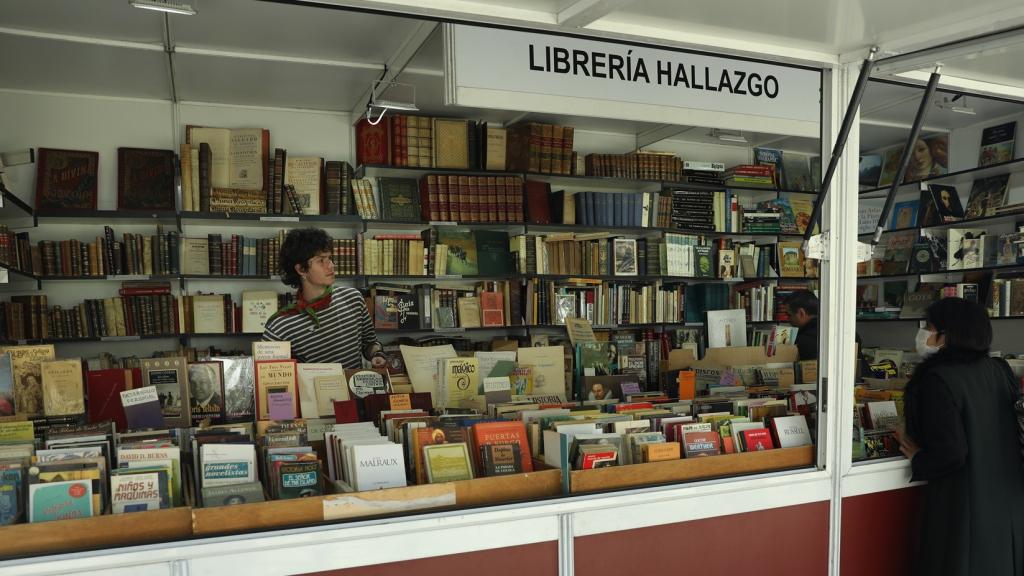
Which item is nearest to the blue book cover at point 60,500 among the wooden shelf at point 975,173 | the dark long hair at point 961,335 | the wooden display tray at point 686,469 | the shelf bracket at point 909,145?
the wooden display tray at point 686,469

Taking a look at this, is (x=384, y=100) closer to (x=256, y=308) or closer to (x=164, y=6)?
(x=256, y=308)

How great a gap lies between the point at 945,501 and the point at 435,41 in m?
3.24

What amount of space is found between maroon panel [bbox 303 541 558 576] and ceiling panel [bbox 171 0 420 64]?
2.74 m

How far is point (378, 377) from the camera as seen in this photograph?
2.91 metres

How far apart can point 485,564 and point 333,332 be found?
1.84 meters

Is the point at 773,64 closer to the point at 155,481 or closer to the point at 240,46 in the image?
the point at 155,481

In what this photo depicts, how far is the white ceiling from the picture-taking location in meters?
2.14

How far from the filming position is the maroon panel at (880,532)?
2590mm

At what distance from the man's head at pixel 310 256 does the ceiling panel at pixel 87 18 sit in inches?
50.4

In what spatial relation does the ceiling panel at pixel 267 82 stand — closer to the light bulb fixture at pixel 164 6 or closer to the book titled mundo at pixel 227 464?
the light bulb fixture at pixel 164 6

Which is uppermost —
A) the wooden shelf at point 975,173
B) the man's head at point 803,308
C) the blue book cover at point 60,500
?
the wooden shelf at point 975,173

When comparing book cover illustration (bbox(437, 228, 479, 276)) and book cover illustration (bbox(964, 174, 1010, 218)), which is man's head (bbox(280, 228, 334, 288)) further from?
book cover illustration (bbox(964, 174, 1010, 218))

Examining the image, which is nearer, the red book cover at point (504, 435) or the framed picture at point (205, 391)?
the red book cover at point (504, 435)

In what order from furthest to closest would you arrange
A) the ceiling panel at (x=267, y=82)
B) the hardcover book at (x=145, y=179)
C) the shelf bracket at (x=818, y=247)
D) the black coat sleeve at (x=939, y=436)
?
1. the hardcover book at (x=145, y=179)
2. the ceiling panel at (x=267, y=82)
3. the black coat sleeve at (x=939, y=436)
4. the shelf bracket at (x=818, y=247)
